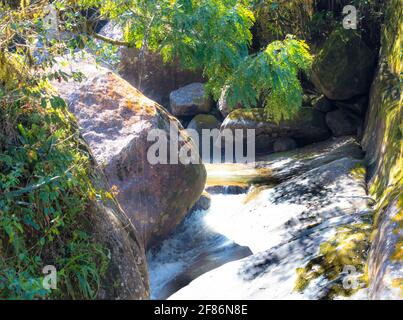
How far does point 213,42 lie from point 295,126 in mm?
6263

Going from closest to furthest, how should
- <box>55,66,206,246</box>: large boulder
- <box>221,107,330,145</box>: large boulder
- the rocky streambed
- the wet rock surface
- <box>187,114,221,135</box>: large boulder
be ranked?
the rocky streambed < the wet rock surface < <box>55,66,206,246</box>: large boulder < <box>221,107,330,145</box>: large boulder < <box>187,114,221,135</box>: large boulder

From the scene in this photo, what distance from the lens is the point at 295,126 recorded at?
13.3m

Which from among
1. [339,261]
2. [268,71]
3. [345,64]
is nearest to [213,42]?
[268,71]

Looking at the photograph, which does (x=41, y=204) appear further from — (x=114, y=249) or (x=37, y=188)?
(x=114, y=249)

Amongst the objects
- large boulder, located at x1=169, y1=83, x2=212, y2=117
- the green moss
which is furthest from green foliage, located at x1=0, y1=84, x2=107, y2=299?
large boulder, located at x1=169, y1=83, x2=212, y2=117

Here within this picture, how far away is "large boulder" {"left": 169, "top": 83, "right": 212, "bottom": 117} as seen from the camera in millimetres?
16859

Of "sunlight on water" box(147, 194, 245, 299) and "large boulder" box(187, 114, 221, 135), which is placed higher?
"large boulder" box(187, 114, 221, 135)

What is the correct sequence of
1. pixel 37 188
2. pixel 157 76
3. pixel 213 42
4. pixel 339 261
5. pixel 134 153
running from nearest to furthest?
pixel 37 188 < pixel 339 261 < pixel 213 42 < pixel 134 153 < pixel 157 76

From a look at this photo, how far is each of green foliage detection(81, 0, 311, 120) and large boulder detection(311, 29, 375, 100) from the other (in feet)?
13.0

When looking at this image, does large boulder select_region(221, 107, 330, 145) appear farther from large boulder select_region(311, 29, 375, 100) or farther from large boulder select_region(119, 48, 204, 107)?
large boulder select_region(119, 48, 204, 107)

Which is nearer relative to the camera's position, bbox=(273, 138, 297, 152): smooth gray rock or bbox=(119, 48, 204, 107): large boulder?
bbox=(273, 138, 297, 152): smooth gray rock

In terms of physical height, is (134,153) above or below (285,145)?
above

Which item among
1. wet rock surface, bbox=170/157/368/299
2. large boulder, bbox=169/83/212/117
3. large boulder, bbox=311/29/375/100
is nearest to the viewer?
wet rock surface, bbox=170/157/368/299

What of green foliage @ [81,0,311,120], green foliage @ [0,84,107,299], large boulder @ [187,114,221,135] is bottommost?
large boulder @ [187,114,221,135]
